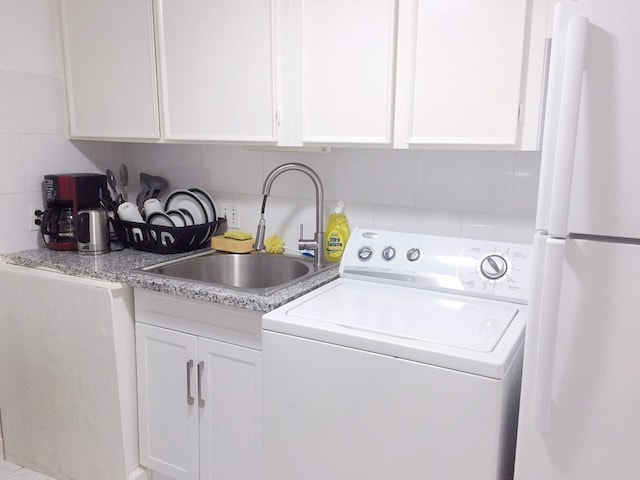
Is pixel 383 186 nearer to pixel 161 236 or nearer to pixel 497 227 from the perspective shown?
pixel 497 227

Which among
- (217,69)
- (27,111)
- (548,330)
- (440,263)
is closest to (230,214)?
(217,69)

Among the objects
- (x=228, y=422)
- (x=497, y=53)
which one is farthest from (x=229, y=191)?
(x=497, y=53)

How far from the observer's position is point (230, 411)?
5.63 feet

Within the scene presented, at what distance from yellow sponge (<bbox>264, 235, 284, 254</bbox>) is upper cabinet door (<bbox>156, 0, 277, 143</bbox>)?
46 centimetres

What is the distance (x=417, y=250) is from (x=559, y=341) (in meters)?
0.73

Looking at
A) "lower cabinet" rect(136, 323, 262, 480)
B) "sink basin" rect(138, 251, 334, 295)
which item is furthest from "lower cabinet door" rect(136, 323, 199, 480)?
"sink basin" rect(138, 251, 334, 295)

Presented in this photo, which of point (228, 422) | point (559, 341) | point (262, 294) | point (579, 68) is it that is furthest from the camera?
point (228, 422)

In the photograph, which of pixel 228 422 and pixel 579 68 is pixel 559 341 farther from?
pixel 228 422

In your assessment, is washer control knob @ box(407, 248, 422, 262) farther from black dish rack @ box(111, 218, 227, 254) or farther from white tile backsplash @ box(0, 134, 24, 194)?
white tile backsplash @ box(0, 134, 24, 194)

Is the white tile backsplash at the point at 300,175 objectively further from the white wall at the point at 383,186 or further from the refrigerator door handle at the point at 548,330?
the refrigerator door handle at the point at 548,330

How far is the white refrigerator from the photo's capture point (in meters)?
0.96

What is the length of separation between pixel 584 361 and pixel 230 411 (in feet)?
3.61

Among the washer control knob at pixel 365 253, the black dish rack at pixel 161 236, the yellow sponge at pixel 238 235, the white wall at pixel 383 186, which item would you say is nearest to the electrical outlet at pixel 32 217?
the black dish rack at pixel 161 236

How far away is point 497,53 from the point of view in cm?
140
